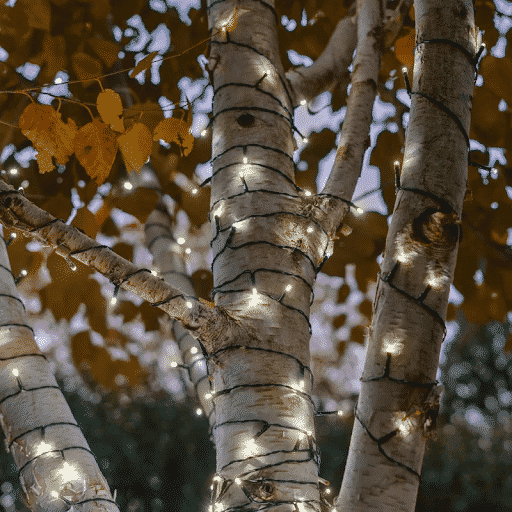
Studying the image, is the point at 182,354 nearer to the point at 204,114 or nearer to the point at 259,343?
the point at 259,343

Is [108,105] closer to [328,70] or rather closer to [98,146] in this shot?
[98,146]

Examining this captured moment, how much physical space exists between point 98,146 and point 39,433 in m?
0.58

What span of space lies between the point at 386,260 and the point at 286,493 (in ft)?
1.24

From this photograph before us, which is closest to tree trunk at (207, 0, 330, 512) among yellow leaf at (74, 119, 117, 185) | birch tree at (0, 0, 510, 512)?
birch tree at (0, 0, 510, 512)

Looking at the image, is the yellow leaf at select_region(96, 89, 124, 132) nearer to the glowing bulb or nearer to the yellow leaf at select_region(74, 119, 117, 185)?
the yellow leaf at select_region(74, 119, 117, 185)

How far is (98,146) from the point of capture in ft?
3.25

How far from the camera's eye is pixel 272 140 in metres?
1.08

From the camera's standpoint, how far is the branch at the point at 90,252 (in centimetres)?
77

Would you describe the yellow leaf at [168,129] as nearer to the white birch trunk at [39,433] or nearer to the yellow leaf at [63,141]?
the yellow leaf at [63,141]

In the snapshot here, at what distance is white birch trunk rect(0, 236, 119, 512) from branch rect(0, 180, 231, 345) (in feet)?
1.23

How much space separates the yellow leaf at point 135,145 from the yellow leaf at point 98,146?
0.04m

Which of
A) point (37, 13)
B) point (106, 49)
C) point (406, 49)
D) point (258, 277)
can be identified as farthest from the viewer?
point (106, 49)

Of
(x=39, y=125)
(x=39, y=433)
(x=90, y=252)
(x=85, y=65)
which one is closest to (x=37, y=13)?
(x=85, y=65)

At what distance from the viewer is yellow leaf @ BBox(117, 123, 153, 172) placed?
0.96 metres
